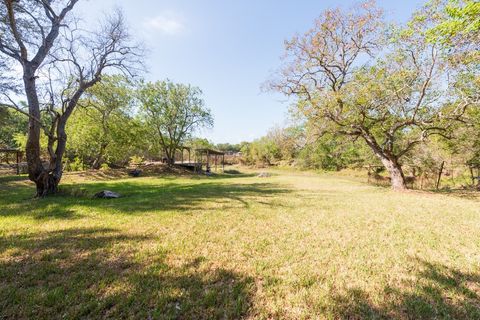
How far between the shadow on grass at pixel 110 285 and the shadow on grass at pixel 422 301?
1.08 meters

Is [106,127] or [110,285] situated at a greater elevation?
[106,127]

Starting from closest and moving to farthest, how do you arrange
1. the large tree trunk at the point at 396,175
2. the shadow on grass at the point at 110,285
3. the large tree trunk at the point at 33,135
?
the shadow on grass at the point at 110,285 < the large tree trunk at the point at 33,135 < the large tree trunk at the point at 396,175

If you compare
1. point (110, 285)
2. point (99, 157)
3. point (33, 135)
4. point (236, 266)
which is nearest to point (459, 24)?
point (236, 266)

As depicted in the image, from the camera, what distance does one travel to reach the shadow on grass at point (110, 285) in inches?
79.0

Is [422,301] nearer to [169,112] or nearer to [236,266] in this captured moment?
[236,266]

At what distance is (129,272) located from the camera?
2697mm

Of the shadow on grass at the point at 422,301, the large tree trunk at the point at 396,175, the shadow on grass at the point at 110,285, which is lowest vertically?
the shadow on grass at the point at 110,285

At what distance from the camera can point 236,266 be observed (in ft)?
9.54

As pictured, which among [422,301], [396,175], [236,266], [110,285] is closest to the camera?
[422,301]

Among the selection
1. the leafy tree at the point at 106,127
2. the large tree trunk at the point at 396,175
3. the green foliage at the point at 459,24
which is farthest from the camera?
the leafy tree at the point at 106,127

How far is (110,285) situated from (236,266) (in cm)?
154

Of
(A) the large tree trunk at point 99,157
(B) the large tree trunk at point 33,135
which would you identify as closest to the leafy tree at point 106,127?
(A) the large tree trunk at point 99,157

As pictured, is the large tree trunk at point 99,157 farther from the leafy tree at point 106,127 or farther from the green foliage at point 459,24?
the green foliage at point 459,24

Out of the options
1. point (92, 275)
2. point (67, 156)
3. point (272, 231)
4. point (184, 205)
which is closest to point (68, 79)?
point (184, 205)
